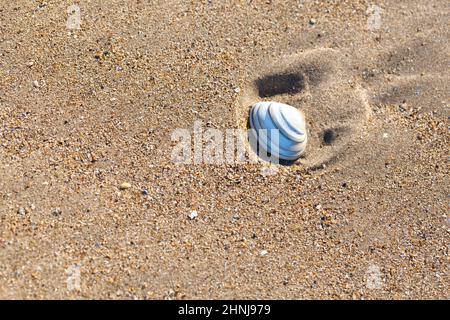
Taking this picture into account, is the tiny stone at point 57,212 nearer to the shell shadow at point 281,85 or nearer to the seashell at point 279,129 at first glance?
the seashell at point 279,129

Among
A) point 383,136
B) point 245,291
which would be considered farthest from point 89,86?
point 383,136

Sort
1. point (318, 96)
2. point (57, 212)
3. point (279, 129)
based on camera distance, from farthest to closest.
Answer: point (318, 96), point (279, 129), point (57, 212)

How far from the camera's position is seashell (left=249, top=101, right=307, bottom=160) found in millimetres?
3475

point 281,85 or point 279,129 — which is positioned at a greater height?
point 281,85

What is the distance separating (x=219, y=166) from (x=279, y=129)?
0.52 m

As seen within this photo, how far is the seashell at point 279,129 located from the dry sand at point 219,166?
0.40ft

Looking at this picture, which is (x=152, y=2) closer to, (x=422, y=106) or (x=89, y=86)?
(x=89, y=86)

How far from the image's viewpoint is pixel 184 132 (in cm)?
354

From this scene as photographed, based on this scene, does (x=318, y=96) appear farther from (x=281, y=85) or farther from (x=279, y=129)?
(x=279, y=129)

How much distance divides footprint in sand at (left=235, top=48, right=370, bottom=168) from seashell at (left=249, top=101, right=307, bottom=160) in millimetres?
113

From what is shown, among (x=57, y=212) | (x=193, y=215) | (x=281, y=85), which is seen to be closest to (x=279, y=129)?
(x=281, y=85)

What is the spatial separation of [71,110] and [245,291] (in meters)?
1.83

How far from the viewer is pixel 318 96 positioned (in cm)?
370

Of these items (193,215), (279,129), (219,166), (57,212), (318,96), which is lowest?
(193,215)
